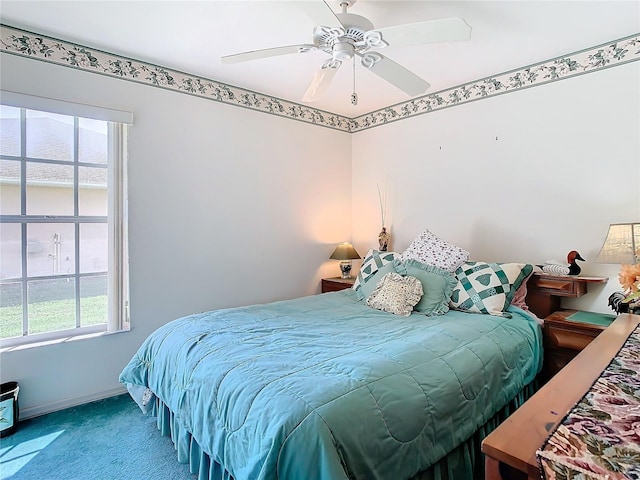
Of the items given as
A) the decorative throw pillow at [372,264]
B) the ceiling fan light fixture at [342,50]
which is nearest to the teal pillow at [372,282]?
the decorative throw pillow at [372,264]

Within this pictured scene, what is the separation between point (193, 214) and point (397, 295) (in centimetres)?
183

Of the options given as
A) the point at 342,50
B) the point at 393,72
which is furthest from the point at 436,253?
the point at 342,50

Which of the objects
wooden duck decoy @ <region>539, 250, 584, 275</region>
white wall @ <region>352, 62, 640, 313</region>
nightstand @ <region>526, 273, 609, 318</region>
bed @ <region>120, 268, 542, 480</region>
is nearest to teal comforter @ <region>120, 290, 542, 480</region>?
bed @ <region>120, 268, 542, 480</region>

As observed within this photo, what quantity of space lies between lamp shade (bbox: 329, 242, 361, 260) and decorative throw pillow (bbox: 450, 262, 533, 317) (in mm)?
1398

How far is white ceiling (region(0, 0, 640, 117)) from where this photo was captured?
6.68 ft

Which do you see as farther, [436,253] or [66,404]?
[436,253]

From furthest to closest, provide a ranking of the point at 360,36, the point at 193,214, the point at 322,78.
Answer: the point at 193,214, the point at 322,78, the point at 360,36

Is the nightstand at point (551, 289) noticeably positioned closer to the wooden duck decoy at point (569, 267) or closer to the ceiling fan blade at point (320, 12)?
the wooden duck decoy at point (569, 267)

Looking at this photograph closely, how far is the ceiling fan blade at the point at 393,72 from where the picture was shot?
79.3 inches

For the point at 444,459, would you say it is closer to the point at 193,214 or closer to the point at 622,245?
the point at 622,245

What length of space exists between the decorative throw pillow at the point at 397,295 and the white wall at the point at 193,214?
130 centimetres

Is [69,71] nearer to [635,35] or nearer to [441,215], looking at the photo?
[441,215]

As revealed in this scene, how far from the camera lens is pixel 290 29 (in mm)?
2258

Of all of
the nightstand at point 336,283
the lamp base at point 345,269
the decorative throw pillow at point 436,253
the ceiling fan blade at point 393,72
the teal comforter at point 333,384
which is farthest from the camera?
A: the lamp base at point 345,269
